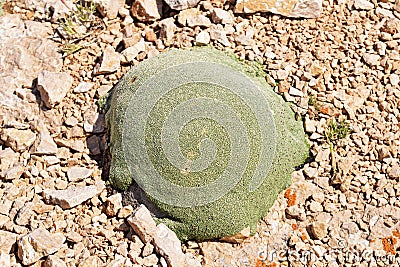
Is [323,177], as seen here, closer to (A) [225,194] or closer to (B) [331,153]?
(B) [331,153]

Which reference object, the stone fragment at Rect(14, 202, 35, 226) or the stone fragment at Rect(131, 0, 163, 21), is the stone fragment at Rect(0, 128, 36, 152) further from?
the stone fragment at Rect(131, 0, 163, 21)

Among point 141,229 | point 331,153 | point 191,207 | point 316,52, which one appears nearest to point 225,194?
point 191,207

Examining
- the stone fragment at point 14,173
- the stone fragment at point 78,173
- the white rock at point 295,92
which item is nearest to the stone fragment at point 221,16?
the white rock at point 295,92

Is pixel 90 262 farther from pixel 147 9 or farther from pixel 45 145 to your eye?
pixel 147 9

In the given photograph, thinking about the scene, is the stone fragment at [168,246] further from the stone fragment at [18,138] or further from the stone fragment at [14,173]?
the stone fragment at [18,138]

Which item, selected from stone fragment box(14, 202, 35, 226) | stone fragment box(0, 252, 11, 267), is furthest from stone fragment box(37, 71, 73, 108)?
stone fragment box(0, 252, 11, 267)

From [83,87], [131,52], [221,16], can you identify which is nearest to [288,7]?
[221,16]

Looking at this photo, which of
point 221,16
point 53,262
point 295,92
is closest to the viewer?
point 53,262

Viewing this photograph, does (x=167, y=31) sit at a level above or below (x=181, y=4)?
below
